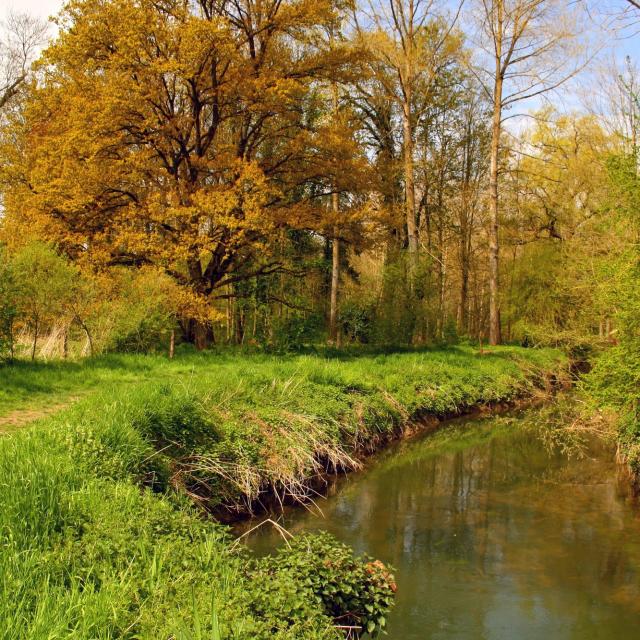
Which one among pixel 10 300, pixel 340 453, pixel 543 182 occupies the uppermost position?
pixel 543 182

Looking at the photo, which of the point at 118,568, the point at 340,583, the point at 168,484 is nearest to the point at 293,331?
the point at 168,484

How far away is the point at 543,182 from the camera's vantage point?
26969mm

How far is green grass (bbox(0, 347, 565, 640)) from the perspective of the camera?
343 cm

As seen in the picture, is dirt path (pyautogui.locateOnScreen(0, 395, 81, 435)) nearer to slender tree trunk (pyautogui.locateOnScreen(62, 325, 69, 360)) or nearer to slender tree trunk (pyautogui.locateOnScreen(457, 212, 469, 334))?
slender tree trunk (pyautogui.locateOnScreen(62, 325, 69, 360))

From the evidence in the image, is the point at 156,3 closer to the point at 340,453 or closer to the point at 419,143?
the point at 340,453

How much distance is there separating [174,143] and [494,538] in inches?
528

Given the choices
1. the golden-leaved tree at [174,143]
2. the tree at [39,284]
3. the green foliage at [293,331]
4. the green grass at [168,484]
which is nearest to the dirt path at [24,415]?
the green grass at [168,484]

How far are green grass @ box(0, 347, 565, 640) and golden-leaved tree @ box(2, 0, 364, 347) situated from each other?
3568 mm

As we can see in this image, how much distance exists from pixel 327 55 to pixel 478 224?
52.3 feet

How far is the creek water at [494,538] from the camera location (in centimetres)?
575

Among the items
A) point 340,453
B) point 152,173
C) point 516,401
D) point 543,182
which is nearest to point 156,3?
point 152,173

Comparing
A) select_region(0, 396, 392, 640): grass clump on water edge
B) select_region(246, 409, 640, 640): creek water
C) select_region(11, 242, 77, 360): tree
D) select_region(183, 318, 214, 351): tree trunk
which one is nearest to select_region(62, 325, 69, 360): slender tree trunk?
select_region(11, 242, 77, 360): tree

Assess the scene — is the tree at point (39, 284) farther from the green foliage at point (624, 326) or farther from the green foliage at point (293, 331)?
the green foliage at point (624, 326)

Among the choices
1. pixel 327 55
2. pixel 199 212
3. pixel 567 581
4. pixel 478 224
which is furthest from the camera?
pixel 478 224
